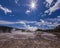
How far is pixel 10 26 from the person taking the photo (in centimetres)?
166

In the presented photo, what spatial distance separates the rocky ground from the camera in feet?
→ 5.32

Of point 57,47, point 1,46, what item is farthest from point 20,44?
point 57,47

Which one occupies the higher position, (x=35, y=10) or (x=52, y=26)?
(x=35, y=10)

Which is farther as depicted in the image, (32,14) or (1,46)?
(32,14)

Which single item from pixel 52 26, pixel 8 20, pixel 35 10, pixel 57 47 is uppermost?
pixel 35 10

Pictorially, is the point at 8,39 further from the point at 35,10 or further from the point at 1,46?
the point at 35,10

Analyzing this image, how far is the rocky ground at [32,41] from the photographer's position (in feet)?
5.32

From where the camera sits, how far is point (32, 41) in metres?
1.67

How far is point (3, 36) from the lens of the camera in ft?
5.36

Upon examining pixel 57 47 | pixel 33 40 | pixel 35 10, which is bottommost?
pixel 57 47

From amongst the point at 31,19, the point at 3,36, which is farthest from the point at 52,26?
the point at 3,36

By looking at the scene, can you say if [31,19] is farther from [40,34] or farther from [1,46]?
[1,46]

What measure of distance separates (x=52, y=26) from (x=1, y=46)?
0.78 meters

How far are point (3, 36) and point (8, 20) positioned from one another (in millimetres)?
236
